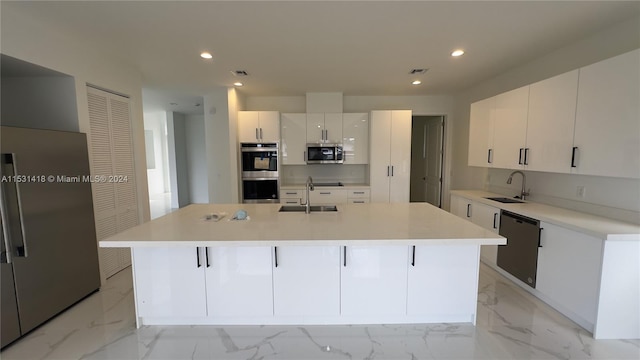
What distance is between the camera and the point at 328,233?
191cm

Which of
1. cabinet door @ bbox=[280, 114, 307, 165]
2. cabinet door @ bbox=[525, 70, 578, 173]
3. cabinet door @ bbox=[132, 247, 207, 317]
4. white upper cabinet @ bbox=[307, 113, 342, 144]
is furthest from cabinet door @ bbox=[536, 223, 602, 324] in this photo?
cabinet door @ bbox=[280, 114, 307, 165]

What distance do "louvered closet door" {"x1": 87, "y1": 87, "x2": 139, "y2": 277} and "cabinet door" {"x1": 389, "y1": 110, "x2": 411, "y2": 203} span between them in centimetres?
387

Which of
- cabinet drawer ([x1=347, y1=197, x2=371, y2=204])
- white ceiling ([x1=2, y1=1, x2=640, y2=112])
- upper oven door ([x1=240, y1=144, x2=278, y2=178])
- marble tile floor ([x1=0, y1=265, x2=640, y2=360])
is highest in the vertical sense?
white ceiling ([x1=2, y1=1, x2=640, y2=112])

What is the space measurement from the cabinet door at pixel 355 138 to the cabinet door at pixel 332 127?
0.07m

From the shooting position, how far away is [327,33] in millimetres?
2424

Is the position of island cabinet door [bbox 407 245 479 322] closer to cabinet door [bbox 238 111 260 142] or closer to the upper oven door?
the upper oven door

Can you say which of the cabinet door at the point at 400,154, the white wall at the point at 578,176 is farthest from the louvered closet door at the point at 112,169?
the white wall at the point at 578,176

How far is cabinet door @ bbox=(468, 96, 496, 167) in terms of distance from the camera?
131 inches

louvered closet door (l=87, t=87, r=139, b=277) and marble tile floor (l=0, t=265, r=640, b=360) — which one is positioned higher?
louvered closet door (l=87, t=87, r=139, b=277)

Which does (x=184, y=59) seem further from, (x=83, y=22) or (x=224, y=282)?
(x=224, y=282)

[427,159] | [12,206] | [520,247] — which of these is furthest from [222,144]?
[520,247]

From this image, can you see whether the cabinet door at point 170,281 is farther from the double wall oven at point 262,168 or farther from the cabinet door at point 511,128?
the cabinet door at point 511,128

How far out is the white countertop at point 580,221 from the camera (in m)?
1.86

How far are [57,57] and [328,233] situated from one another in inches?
114
